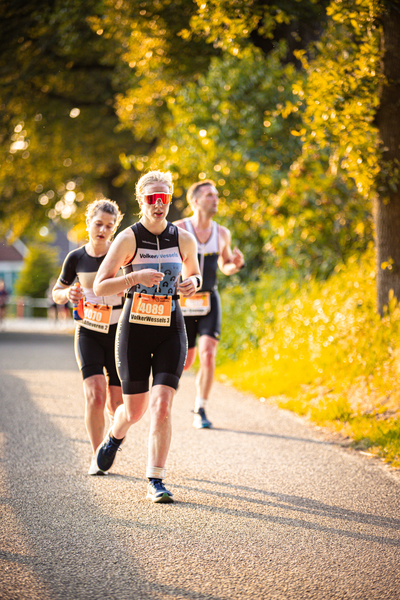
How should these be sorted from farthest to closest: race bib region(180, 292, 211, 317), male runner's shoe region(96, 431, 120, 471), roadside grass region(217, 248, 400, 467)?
race bib region(180, 292, 211, 317)
roadside grass region(217, 248, 400, 467)
male runner's shoe region(96, 431, 120, 471)

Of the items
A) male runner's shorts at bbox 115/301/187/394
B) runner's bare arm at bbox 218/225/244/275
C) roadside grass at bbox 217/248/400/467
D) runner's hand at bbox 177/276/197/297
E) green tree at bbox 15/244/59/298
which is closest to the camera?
runner's hand at bbox 177/276/197/297

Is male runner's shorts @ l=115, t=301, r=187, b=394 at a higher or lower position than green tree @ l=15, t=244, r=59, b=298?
higher

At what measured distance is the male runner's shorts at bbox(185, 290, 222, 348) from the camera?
24.5 ft

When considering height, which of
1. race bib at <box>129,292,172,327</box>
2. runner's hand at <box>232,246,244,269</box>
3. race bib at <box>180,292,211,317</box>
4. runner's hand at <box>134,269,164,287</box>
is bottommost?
race bib at <box>180,292,211,317</box>

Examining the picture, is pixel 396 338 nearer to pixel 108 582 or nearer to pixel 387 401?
pixel 387 401

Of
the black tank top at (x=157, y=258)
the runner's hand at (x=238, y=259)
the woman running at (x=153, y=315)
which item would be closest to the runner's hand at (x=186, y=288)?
the woman running at (x=153, y=315)

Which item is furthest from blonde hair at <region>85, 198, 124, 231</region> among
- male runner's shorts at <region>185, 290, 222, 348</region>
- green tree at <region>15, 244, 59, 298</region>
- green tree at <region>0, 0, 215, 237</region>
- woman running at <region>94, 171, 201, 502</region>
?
green tree at <region>15, 244, 59, 298</region>

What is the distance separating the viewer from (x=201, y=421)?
735 centimetres

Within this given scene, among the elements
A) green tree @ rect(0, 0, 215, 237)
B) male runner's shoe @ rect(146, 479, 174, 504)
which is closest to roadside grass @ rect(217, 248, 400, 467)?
male runner's shoe @ rect(146, 479, 174, 504)

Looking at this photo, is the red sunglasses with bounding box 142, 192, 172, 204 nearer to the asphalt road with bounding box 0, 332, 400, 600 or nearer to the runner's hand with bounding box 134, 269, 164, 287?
the runner's hand with bounding box 134, 269, 164, 287

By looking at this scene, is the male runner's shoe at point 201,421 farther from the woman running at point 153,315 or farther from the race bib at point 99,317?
the woman running at point 153,315

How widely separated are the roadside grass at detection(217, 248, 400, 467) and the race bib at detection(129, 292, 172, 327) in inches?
93.8

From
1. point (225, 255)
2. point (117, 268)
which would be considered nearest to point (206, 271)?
point (225, 255)

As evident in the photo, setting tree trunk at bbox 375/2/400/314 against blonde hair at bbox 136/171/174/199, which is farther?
tree trunk at bbox 375/2/400/314
